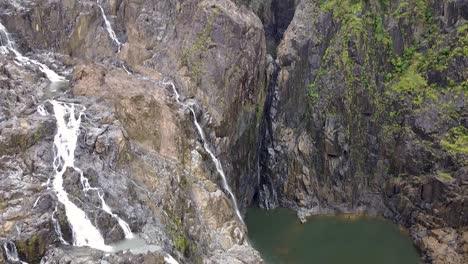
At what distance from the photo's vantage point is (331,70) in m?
60.5

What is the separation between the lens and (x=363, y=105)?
59438mm

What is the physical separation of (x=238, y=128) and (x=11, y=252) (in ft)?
93.5

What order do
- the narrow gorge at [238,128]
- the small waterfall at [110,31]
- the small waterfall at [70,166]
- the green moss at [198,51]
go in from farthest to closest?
the small waterfall at [110,31]
the green moss at [198,51]
the narrow gorge at [238,128]
the small waterfall at [70,166]

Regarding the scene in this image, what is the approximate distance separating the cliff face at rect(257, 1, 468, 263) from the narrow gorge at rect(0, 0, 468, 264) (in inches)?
6.5

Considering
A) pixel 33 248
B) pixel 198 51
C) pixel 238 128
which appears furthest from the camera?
pixel 238 128

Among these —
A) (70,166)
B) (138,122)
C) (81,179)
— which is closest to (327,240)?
(138,122)

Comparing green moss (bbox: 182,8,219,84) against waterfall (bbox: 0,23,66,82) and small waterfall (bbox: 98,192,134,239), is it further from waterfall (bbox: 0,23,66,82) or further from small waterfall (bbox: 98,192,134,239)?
small waterfall (bbox: 98,192,134,239)

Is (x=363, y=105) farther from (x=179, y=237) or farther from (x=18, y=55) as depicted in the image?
(x=18, y=55)

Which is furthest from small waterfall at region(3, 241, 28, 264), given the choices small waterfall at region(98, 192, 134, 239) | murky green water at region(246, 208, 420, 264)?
murky green water at region(246, 208, 420, 264)

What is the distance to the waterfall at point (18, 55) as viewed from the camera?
1898 inches

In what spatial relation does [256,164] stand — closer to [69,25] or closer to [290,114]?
[290,114]

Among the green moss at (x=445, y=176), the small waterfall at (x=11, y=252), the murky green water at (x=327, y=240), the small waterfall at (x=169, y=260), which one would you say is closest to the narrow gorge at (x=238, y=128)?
Result: the green moss at (x=445, y=176)

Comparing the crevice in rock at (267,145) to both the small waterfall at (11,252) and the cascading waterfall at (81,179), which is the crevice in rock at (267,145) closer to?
the cascading waterfall at (81,179)

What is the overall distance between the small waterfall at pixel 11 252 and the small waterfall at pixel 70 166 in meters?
3.35
